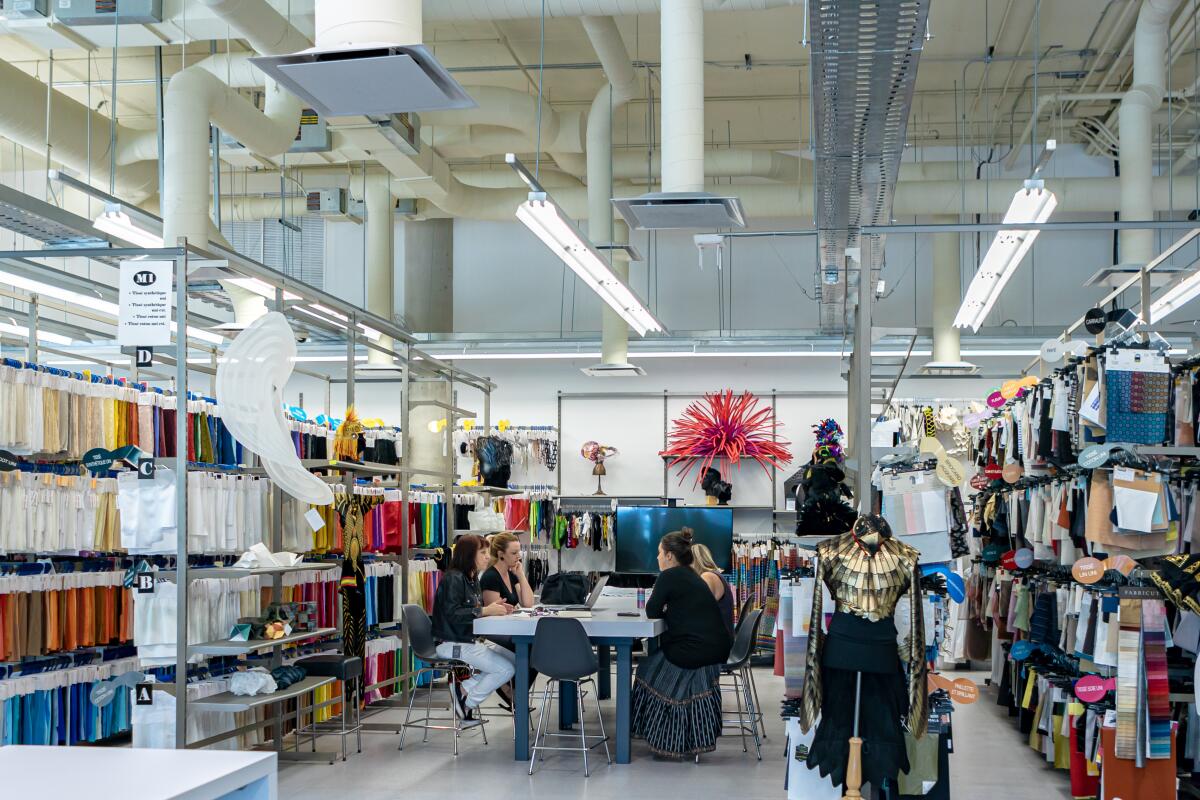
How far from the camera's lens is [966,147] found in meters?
13.9

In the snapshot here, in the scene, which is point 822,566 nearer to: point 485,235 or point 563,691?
point 563,691

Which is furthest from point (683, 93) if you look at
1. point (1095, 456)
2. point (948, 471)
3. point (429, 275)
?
point (429, 275)

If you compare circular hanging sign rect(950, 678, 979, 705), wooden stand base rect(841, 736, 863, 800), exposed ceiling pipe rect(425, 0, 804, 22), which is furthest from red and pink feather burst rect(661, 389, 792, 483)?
wooden stand base rect(841, 736, 863, 800)

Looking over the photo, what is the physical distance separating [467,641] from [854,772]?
3.51 m

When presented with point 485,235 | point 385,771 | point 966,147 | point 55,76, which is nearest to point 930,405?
point 966,147

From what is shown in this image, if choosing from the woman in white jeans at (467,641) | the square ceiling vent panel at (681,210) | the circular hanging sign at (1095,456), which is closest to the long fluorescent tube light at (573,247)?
the square ceiling vent panel at (681,210)

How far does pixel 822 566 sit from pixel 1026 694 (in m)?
2.81

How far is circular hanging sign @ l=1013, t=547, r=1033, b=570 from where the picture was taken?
25.9 ft

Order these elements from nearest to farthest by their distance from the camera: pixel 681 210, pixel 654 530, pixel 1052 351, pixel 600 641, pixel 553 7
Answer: pixel 681 210 < pixel 1052 351 < pixel 600 641 < pixel 553 7 < pixel 654 530

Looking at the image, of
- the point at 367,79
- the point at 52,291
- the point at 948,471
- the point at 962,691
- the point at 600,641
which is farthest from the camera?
the point at 52,291

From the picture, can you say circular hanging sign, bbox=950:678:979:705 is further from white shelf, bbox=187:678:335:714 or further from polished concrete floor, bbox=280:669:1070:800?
white shelf, bbox=187:678:335:714

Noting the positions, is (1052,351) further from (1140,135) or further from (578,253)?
(1140,135)

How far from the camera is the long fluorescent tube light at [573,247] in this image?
7055 millimetres

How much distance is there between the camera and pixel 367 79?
189 inches
